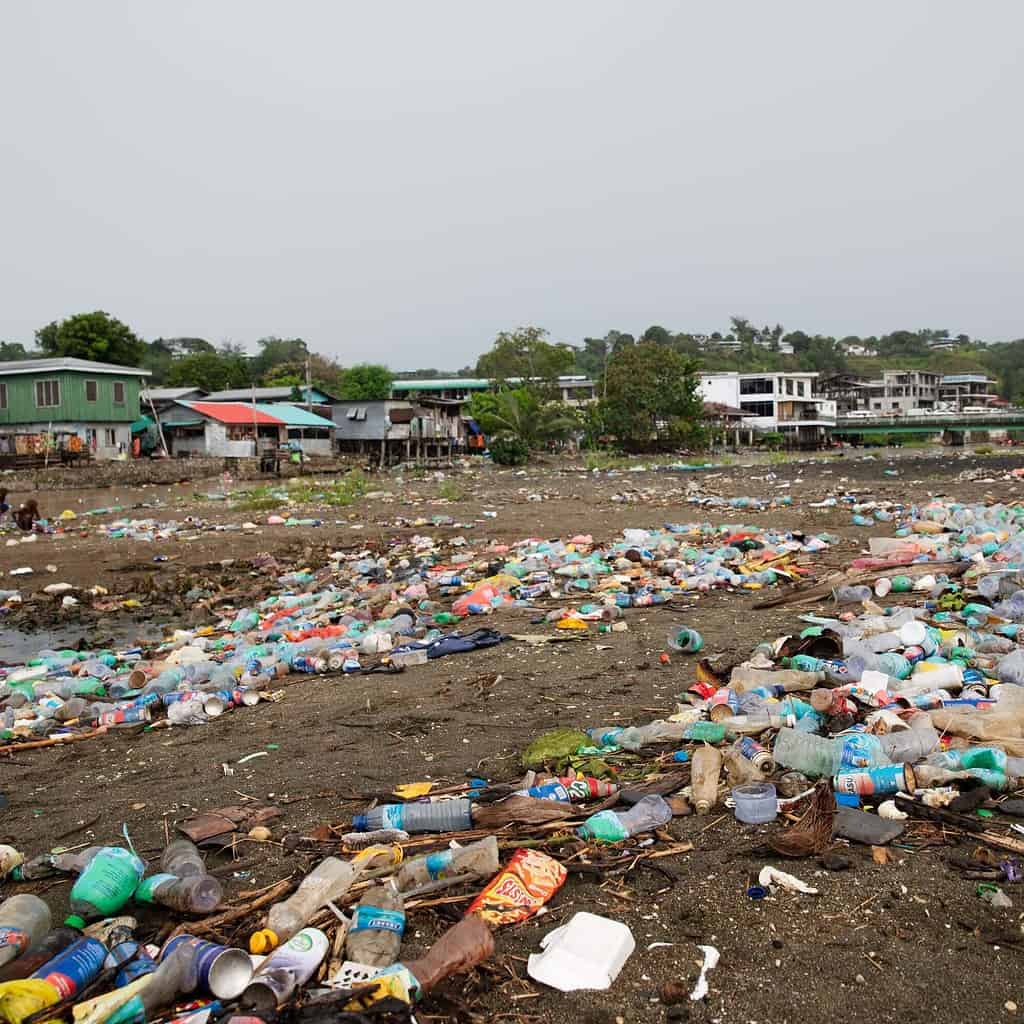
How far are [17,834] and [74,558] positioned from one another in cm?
1005

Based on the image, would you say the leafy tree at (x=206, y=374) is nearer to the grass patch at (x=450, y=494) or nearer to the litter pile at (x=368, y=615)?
the grass patch at (x=450, y=494)

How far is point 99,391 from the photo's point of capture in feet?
99.3

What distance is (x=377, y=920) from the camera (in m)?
2.20

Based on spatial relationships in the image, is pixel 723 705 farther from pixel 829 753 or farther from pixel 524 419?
pixel 524 419

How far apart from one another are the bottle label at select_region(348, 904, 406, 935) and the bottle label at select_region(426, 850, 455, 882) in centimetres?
26

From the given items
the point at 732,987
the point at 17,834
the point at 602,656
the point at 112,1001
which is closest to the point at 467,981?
the point at 732,987

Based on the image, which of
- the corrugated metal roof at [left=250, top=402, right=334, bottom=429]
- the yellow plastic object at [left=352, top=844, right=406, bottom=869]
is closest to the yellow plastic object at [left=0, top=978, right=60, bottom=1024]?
the yellow plastic object at [left=352, top=844, right=406, bottom=869]

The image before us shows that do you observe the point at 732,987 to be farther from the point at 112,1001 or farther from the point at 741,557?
the point at 741,557

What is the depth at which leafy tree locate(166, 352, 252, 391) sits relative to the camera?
149 feet

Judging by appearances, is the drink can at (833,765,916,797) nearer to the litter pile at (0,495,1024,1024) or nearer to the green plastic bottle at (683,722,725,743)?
the litter pile at (0,495,1024,1024)

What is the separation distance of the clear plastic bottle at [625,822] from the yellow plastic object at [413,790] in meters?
0.73

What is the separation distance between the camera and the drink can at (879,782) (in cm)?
281

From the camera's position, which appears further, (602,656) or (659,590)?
(659,590)

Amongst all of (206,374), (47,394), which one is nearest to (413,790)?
(47,394)
